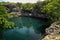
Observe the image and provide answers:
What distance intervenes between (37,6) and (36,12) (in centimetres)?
535

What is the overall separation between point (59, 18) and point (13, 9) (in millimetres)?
93424

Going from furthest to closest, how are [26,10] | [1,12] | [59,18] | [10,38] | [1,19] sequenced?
[26,10] → [59,18] → [10,38] → [1,12] → [1,19]

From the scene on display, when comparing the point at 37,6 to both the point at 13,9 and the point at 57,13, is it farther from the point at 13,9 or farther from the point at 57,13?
the point at 57,13

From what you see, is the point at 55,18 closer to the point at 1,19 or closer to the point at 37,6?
the point at 1,19

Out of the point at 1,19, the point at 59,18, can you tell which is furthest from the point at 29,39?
the point at 59,18

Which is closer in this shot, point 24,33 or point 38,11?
point 24,33

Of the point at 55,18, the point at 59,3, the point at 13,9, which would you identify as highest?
the point at 59,3

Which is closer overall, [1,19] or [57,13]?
[1,19]

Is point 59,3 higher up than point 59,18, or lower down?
higher up

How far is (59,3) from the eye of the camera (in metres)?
74.6

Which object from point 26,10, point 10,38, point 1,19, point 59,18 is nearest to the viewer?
point 1,19

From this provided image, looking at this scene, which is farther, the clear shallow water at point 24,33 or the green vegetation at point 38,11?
the clear shallow water at point 24,33

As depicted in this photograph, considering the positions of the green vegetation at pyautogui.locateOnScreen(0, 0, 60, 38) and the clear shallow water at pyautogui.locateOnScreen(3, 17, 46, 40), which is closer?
the green vegetation at pyautogui.locateOnScreen(0, 0, 60, 38)

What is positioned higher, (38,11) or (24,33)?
(24,33)
